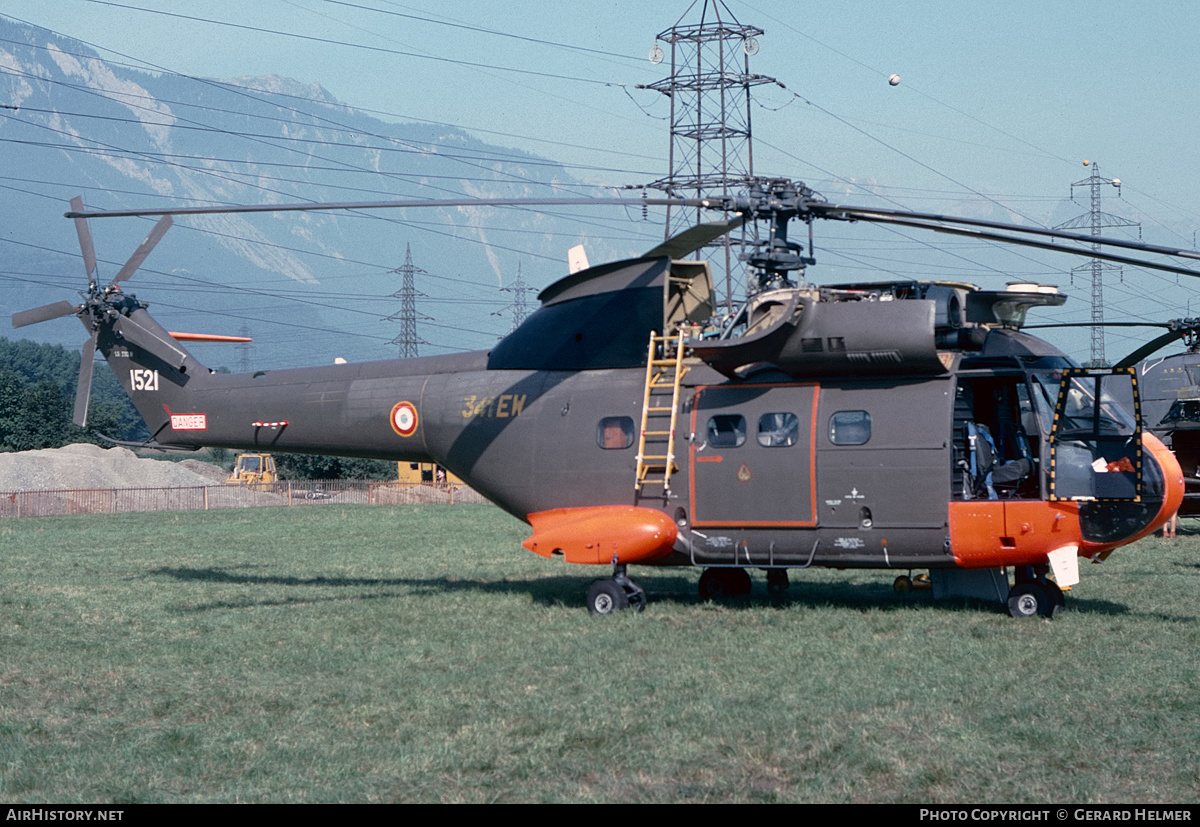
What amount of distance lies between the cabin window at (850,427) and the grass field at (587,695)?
218 cm

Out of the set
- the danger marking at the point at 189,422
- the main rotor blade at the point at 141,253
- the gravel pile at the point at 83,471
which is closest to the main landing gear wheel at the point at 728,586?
the danger marking at the point at 189,422

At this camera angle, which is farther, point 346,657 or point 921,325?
point 921,325

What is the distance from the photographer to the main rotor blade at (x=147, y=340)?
19.1m

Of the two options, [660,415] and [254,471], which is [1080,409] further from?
[254,471]

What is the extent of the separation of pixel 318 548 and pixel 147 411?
23.5 ft

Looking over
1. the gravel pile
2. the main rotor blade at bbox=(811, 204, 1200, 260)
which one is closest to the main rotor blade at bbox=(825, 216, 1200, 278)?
the main rotor blade at bbox=(811, 204, 1200, 260)

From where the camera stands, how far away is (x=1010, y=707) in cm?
973

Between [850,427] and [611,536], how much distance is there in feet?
10.7

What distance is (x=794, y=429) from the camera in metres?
14.2

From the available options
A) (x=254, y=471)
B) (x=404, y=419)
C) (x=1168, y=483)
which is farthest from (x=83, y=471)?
(x=1168, y=483)

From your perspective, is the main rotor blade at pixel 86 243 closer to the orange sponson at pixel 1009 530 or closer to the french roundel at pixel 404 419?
the french roundel at pixel 404 419

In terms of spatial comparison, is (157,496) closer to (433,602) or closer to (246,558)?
(246,558)

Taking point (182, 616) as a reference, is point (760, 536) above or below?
above
